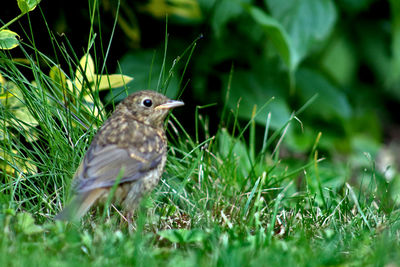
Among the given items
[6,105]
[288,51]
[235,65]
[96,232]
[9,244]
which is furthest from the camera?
[235,65]

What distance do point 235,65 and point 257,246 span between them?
270 cm

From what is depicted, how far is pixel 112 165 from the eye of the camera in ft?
11.4

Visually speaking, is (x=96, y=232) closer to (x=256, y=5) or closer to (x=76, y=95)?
(x=76, y=95)

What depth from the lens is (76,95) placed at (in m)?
4.09

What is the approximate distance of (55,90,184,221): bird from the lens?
132 inches

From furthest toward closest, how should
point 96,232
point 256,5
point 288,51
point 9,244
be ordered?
point 256,5
point 288,51
point 96,232
point 9,244

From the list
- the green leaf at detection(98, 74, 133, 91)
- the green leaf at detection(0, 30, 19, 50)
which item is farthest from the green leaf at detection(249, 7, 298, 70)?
the green leaf at detection(0, 30, 19, 50)

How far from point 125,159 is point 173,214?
56 cm

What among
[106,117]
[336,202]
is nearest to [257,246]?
[336,202]

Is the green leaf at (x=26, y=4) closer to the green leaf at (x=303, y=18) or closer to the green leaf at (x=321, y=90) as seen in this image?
the green leaf at (x=303, y=18)

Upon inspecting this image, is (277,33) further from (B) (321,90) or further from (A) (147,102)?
(B) (321,90)

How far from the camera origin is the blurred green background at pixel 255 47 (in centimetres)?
497

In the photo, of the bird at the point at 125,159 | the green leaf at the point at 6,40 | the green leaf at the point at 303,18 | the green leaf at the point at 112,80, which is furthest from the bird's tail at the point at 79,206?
the green leaf at the point at 303,18

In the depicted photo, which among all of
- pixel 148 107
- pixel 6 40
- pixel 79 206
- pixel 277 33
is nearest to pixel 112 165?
pixel 79 206
